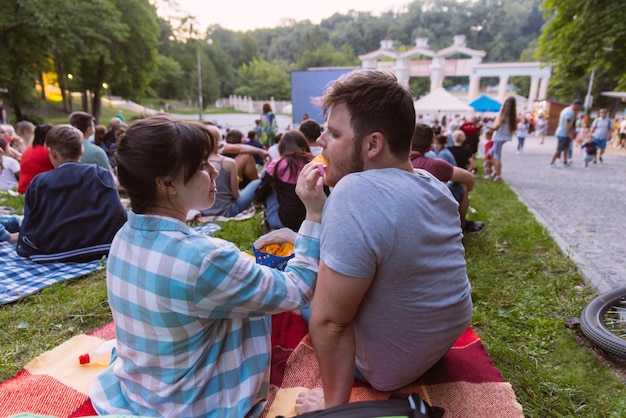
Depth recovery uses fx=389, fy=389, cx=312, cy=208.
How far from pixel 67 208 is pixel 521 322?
4.23 meters

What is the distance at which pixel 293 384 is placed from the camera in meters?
2.17

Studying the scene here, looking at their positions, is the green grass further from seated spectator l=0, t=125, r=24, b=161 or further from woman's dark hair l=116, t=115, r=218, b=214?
seated spectator l=0, t=125, r=24, b=161

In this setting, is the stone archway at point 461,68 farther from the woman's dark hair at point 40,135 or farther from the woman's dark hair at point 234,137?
the woman's dark hair at point 40,135

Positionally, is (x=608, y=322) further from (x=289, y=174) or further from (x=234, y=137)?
(x=234, y=137)

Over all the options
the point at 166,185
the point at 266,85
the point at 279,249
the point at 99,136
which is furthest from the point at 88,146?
the point at 266,85

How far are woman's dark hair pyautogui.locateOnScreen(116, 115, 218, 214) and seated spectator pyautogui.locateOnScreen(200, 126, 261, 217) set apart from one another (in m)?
4.00

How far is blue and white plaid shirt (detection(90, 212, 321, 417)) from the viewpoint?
4.72 ft

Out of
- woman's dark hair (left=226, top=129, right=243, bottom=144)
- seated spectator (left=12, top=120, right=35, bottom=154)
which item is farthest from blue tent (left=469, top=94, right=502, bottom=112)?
seated spectator (left=12, top=120, right=35, bottom=154)

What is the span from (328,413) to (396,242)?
2.10 feet

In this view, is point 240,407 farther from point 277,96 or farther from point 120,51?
point 277,96

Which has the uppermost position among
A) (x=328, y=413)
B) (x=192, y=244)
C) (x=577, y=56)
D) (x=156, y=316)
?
(x=577, y=56)

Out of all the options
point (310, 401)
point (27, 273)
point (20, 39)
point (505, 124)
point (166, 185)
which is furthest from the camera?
point (20, 39)

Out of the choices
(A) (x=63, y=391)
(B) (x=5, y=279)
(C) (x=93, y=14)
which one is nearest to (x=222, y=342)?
A: (A) (x=63, y=391)

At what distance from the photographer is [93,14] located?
848 inches
